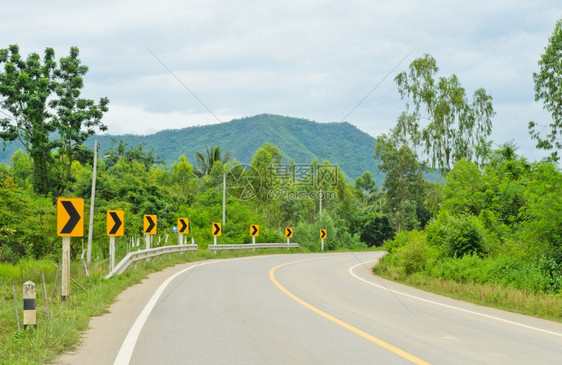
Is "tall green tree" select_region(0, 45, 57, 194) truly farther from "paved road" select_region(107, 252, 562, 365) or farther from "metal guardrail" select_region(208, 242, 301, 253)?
"paved road" select_region(107, 252, 562, 365)

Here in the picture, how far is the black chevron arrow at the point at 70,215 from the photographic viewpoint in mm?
12703

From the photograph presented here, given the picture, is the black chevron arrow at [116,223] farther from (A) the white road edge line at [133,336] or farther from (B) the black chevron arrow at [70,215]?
(B) the black chevron arrow at [70,215]

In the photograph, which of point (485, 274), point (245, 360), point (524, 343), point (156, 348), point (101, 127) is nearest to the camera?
point (245, 360)

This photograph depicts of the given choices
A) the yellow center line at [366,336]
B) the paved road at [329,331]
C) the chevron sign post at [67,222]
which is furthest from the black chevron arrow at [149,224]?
the yellow center line at [366,336]

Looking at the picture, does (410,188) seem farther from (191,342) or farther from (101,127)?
(191,342)

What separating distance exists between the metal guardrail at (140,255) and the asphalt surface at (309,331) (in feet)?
10.1

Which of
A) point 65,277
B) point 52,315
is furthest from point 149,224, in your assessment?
point 52,315

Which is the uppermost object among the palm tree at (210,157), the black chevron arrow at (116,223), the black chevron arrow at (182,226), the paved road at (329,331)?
the palm tree at (210,157)

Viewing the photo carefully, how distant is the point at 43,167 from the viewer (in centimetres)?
5281

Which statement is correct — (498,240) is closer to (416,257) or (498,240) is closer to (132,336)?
(416,257)

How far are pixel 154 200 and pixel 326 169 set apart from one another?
34159 millimetres

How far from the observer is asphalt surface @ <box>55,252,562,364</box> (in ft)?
23.7

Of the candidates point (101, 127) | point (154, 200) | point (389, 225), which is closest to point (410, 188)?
point (389, 225)

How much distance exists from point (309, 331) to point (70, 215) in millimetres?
6596
